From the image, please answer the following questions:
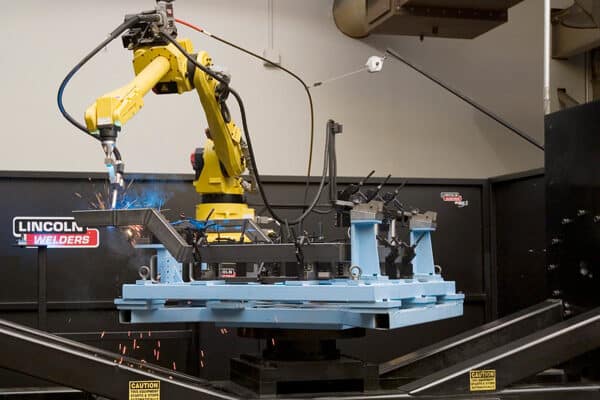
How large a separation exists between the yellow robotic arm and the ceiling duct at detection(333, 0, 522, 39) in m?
2.16

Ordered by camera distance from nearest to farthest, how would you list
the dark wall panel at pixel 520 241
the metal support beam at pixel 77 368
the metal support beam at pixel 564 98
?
the metal support beam at pixel 77 368 < the dark wall panel at pixel 520 241 < the metal support beam at pixel 564 98

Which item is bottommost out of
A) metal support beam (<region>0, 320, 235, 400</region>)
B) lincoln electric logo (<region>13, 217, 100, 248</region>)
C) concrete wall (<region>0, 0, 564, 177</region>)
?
metal support beam (<region>0, 320, 235, 400</region>)

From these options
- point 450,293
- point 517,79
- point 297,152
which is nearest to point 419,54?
point 517,79

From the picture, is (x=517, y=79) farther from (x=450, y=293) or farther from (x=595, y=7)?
(x=450, y=293)

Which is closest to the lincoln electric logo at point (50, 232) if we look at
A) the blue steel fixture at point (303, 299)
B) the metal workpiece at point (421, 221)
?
the blue steel fixture at point (303, 299)

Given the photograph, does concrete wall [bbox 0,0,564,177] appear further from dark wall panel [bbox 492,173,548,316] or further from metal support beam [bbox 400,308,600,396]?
metal support beam [bbox 400,308,600,396]

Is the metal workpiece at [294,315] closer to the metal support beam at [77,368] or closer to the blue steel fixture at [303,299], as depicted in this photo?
the blue steel fixture at [303,299]

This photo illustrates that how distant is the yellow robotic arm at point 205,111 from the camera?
2389 millimetres

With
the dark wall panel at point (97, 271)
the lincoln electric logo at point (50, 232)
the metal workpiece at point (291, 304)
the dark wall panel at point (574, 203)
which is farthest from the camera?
the dark wall panel at point (97, 271)

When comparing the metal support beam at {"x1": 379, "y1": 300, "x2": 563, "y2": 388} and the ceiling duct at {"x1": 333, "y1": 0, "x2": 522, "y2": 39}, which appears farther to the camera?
the ceiling duct at {"x1": 333, "y1": 0, "x2": 522, "y2": 39}

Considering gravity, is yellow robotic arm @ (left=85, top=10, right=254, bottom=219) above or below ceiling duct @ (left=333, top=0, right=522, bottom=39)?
below

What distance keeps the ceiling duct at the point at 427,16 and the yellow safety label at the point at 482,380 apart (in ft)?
9.44

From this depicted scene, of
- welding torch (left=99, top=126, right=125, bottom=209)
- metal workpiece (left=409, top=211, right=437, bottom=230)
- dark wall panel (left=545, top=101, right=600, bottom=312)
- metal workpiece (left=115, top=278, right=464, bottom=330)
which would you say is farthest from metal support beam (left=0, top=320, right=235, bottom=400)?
dark wall panel (left=545, top=101, right=600, bottom=312)

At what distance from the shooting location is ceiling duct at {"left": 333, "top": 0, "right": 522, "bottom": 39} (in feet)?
16.3
